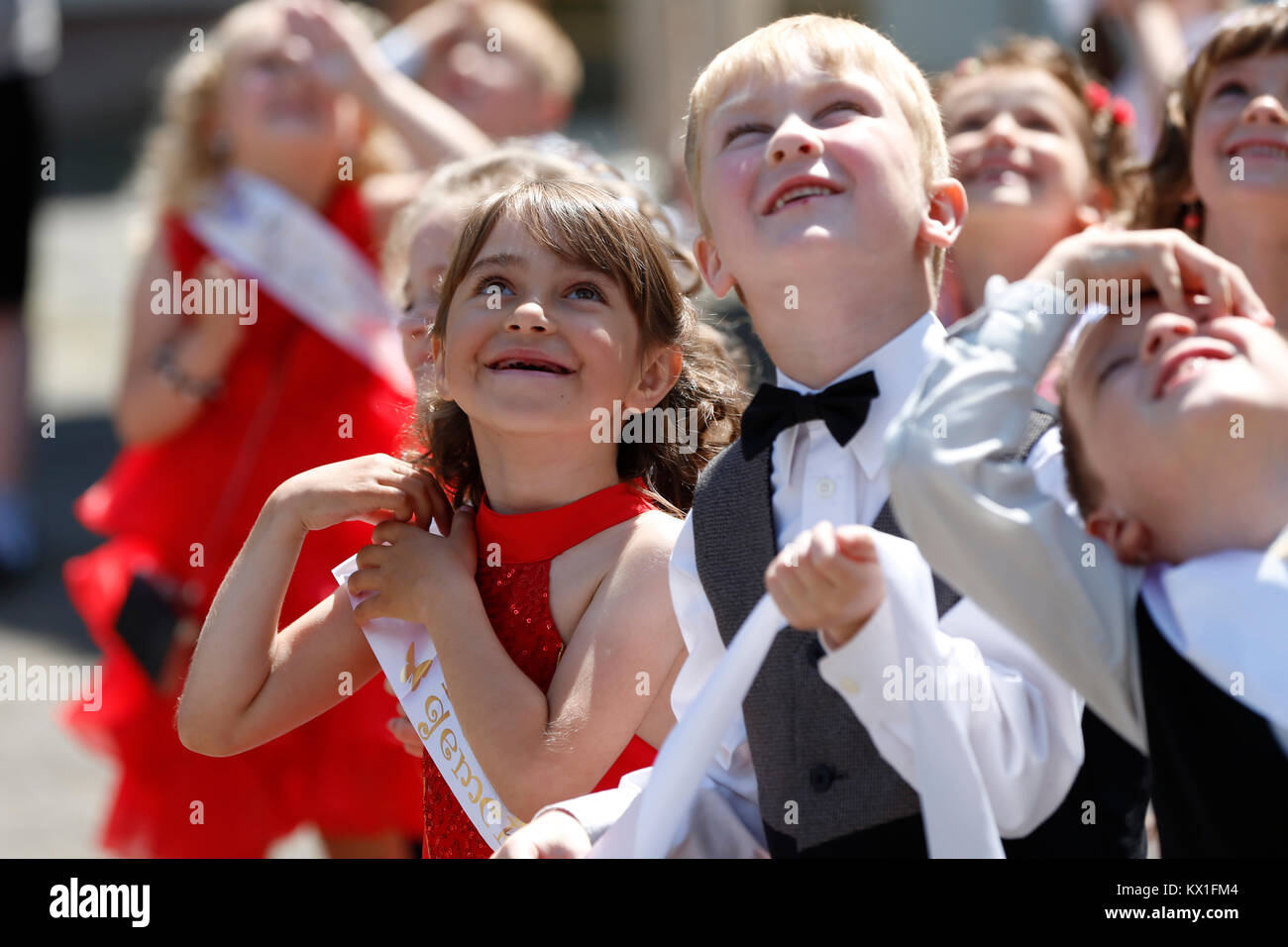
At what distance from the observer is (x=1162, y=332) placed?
1.30 meters

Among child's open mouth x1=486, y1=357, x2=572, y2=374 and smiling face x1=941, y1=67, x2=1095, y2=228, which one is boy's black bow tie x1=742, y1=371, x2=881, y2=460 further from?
smiling face x1=941, y1=67, x2=1095, y2=228

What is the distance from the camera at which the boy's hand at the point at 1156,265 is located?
1302mm

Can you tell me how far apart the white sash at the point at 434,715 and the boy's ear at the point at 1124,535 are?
2.32 ft

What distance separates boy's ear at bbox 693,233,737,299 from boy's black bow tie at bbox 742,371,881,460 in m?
0.15

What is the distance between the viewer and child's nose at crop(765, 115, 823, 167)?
156 centimetres

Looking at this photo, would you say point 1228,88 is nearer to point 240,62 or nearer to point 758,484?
point 758,484

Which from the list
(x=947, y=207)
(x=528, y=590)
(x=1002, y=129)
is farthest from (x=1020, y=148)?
(x=528, y=590)

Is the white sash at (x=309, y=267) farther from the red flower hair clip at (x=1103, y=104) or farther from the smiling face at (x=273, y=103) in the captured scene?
the red flower hair clip at (x=1103, y=104)

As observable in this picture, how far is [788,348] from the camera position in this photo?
5.40ft

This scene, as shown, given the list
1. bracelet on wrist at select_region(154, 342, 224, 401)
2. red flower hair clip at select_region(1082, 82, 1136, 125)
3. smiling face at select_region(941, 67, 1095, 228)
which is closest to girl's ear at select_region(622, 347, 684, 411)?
smiling face at select_region(941, 67, 1095, 228)

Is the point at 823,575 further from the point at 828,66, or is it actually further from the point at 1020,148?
the point at 1020,148

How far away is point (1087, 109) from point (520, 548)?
143 centimetres
